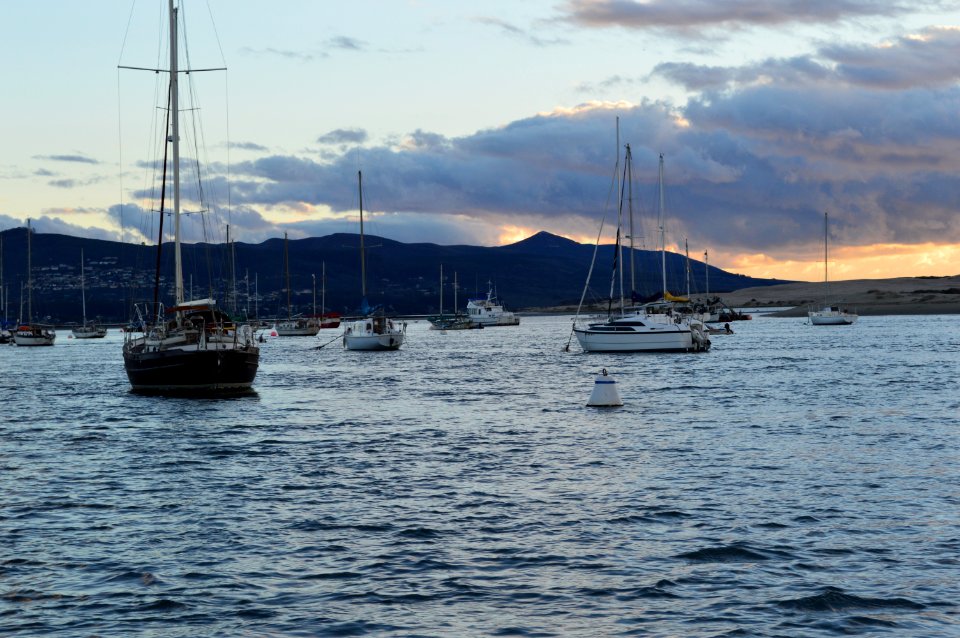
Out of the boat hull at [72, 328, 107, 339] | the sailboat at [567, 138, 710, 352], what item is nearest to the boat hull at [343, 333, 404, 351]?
the sailboat at [567, 138, 710, 352]

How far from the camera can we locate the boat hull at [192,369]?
42.1 metres

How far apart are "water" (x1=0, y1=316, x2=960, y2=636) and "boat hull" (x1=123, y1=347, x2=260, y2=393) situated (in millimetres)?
3640

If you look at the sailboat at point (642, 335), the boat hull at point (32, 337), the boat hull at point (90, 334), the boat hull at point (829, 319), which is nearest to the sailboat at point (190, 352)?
the sailboat at point (642, 335)

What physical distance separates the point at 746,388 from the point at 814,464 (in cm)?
2399

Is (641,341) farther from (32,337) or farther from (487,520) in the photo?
(32,337)

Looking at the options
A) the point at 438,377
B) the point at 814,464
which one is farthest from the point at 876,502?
the point at 438,377

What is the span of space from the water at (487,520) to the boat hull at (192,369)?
3.64 meters

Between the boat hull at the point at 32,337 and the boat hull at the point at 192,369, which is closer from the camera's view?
the boat hull at the point at 192,369

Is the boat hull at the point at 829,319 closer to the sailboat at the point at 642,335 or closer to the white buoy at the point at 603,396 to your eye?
the sailboat at the point at 642,335

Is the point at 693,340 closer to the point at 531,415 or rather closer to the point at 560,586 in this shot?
the point at 531,415

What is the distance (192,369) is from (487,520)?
2722cm

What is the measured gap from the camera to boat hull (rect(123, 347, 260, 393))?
138 ft

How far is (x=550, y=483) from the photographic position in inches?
834

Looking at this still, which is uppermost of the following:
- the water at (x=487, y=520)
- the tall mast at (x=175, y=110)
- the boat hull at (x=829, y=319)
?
the tall mast at (x=175, y=110)
